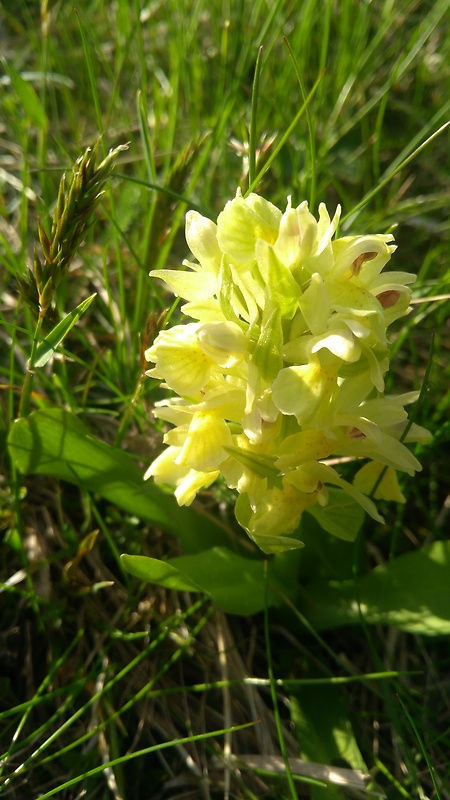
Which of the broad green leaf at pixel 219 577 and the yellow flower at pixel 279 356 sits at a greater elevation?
the yellow flower at pixel 279 356

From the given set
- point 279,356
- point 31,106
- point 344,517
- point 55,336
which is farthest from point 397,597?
point 31,106

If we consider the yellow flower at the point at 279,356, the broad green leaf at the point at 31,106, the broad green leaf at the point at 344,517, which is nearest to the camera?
the yellow flower at the point at 279,356

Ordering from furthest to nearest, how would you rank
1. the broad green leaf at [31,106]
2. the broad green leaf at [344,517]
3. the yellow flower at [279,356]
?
the broad green leaf at [31,106] < the broad green leaf at [344,517] < the yellow flower at [279,356]

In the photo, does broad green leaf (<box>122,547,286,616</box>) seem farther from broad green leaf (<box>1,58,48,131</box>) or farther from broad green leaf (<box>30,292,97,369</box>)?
broad green leaf (<box>1,58,48,131</box>)

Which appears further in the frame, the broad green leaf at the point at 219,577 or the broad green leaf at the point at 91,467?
the broad green leaf at the point at 91,467

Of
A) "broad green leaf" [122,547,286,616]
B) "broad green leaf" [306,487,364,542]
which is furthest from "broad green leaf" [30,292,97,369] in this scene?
"broad green leaf" [306,487,364,542]

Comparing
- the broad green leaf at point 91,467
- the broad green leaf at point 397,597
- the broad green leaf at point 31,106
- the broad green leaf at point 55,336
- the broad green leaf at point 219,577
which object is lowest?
the broad green leaf at point 397,597

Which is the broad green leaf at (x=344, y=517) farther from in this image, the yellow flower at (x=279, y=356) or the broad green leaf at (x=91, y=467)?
the broad green leaf at (x=91, y=467)

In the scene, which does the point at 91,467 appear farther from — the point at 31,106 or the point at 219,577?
the point at 31,106

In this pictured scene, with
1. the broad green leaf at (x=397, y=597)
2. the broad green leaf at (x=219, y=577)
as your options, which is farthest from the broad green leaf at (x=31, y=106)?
the broad green leaf at (x=397, y=597)
